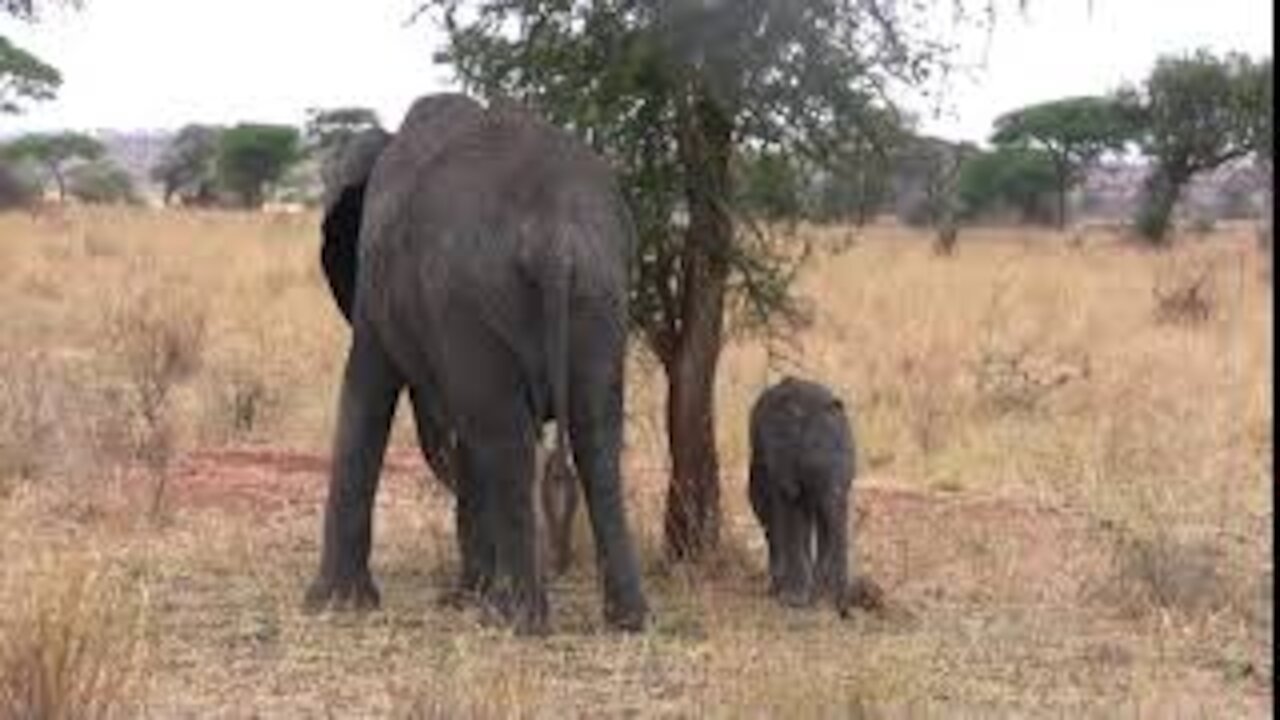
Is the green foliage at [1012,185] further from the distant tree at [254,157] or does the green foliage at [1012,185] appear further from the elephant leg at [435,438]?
the elephant leg at [435,438]

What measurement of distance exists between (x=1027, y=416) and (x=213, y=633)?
8.94 meters

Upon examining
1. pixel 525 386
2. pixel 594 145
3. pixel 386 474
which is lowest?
pixel 386 474

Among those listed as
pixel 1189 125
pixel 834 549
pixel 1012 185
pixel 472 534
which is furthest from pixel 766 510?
pixel 1012 185

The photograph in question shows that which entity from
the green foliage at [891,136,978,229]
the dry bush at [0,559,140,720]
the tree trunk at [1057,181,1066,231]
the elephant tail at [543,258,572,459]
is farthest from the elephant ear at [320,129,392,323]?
the tree trunk at [1057,181,1066,231]

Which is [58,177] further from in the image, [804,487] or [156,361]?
[804,487]

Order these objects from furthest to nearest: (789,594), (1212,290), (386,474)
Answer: (1212,290) → (386,474) → (789,594)

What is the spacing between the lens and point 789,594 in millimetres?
9250

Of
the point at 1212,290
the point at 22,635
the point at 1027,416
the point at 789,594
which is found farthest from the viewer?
the point at 1212,290

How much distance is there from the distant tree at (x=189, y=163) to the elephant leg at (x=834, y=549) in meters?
64.0

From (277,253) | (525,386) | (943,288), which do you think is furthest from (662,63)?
(277,253)

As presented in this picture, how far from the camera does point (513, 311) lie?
8.17 meters

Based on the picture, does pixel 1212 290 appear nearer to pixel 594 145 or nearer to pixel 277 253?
pixel 277 253

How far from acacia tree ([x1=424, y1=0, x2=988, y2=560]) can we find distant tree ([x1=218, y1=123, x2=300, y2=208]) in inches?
2154

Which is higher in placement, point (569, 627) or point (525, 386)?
point (525, 386)
